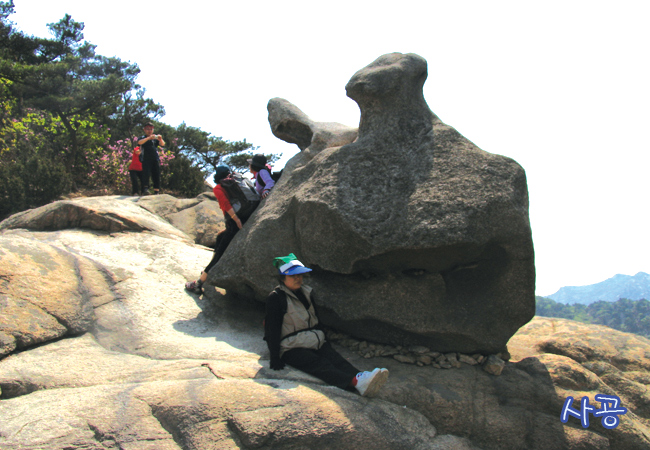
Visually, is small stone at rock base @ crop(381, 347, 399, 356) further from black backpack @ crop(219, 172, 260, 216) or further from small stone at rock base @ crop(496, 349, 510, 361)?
black backpack @ crop(219, 172, 260, 216)

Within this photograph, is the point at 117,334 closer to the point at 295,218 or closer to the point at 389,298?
the point at 295,218

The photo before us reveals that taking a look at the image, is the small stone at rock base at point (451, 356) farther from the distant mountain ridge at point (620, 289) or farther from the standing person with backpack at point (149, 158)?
the distant mountain ridge at point (620, 289)

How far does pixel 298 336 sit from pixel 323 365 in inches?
14.6

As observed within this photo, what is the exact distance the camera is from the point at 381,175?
5.33 metres

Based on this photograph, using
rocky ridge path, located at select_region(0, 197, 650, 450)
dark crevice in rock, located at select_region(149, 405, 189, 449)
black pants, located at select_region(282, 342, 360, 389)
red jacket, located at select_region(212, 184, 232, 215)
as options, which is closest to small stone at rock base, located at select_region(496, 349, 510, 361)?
rocky ridge path, located at select_region(0, 197, 650, 450)

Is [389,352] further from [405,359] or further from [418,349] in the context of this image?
[418,349]

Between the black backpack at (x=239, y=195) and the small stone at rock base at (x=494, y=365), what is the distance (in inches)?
147

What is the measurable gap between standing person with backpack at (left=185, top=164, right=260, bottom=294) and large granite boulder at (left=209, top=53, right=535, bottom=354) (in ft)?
2.98

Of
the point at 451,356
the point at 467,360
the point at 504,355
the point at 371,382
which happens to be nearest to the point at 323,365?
the point at 371,382

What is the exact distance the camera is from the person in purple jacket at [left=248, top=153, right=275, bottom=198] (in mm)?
6980

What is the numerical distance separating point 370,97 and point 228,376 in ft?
12.1

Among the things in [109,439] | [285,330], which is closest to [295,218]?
[285,330]

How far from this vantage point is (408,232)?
4664 mm

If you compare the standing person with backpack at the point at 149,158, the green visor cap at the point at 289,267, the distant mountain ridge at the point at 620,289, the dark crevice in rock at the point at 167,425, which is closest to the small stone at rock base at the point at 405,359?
the green visor cap at the point at 289,267
